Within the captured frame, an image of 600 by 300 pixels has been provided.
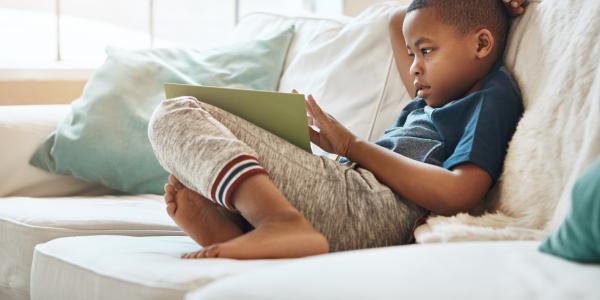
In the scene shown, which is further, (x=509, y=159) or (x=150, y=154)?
(x=150, y=154)

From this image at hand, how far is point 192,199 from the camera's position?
1.57 metres

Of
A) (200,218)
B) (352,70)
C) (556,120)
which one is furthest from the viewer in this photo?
(352,70)

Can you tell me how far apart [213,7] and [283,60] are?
1.02 metres

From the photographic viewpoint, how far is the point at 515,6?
1687 millimetres

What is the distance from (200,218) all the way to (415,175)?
0.37 metres

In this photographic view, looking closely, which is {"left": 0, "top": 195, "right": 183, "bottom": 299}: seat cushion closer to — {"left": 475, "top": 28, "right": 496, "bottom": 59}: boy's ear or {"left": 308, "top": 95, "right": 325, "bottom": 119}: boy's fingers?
{"left": 308, "top": 95, "right": 325, "bottom": 119}: boy's fingers

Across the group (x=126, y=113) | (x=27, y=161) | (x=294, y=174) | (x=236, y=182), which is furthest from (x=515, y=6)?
(x=27, y=161)

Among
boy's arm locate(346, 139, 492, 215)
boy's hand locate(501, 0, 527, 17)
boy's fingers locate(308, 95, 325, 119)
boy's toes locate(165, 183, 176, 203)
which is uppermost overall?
boy's hand locate(501, 0, 527, 17)

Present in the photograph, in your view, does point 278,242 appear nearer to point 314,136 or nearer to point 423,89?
point 314,136

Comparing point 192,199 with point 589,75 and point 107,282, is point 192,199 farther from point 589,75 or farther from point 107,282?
point 589,75

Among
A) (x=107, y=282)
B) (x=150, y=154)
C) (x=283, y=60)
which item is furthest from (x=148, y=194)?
(x=107, y=282)

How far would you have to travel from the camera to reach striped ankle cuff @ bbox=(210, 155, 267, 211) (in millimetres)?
1410

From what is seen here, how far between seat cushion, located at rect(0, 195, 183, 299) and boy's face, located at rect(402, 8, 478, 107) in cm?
58

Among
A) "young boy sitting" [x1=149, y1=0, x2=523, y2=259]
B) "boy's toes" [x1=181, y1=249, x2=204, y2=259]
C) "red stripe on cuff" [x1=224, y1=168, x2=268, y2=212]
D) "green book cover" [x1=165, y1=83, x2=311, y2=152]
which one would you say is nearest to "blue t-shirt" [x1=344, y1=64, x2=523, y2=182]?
"young boy sitting" [x1=149, y1=0, x2=523, y2=259]
